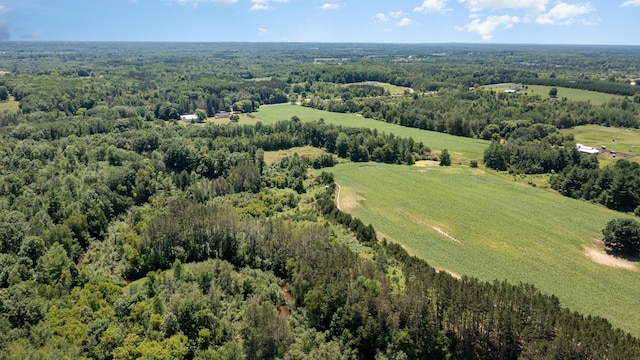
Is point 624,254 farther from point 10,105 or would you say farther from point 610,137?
point 10,105

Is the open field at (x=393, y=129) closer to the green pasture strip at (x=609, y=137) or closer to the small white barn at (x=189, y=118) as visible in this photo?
the small white barn at (x=189, y=118)

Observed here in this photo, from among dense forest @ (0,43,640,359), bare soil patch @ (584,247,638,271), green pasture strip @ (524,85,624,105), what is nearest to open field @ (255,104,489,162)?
dense forest @ (0,43,640,359)

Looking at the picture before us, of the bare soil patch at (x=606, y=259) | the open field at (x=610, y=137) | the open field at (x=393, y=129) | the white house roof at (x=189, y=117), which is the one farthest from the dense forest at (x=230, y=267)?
the white house roof at (x=189, y=117)

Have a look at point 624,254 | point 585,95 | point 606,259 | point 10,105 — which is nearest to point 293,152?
point 606,259

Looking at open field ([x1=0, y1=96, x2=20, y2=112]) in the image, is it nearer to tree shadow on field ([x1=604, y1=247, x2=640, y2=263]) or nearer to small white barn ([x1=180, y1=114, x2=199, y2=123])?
small white barn ([x1=180, y1=114, x2=199, y2=123])

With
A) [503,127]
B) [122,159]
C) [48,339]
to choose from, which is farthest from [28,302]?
[503,127]

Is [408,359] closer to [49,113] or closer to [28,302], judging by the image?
[28,302]
